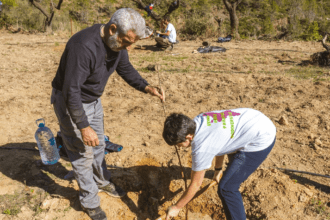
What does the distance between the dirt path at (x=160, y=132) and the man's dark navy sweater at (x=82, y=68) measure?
1381 millimetres

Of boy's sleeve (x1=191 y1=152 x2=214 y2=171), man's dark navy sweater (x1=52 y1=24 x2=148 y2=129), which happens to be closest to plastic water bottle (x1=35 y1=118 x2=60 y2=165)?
man's dark navy sweater (x1=52 y1=24 x2=148 y2=129)

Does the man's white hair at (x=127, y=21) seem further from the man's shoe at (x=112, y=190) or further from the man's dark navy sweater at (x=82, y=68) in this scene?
the man's shoe at (x=112, y=190)

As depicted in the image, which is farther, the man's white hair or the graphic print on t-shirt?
the graphic print on t-shirt

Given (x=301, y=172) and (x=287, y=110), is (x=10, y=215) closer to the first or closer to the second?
(x=301, y=172)

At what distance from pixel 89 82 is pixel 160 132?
6.97ft

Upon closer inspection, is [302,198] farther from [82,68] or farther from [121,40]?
[82,68]

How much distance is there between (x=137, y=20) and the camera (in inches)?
77.0

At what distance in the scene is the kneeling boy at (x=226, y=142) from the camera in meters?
1.93

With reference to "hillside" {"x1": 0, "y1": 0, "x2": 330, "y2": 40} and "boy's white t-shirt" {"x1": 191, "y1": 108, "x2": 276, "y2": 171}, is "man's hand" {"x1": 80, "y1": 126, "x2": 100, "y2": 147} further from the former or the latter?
"hillside" {"x1": 0, "y1": 0, "x2": 330, "y2": 40}

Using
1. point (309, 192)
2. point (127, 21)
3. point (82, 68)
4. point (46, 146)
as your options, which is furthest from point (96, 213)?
point (309, 192)

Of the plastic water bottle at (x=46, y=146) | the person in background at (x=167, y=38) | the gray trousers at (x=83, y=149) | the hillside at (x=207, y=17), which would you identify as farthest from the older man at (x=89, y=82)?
the hillside at (x=207, y=17)

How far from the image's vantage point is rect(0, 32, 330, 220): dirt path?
2.93 metres

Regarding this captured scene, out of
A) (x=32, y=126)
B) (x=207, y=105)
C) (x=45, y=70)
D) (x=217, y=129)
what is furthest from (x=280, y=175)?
(x=45, y=70)

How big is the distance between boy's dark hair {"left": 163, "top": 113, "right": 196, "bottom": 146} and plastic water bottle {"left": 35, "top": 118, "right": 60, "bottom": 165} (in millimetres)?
2054
